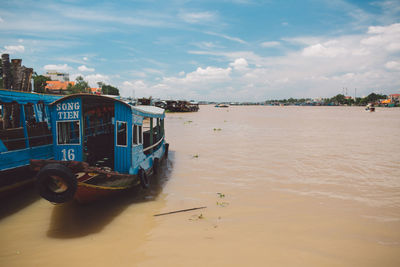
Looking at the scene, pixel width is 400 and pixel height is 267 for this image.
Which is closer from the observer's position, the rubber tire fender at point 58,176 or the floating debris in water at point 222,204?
the rubber tire fender at point 58,176

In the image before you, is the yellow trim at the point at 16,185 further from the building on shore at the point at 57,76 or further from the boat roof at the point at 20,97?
the building on shore at the point at 57,76

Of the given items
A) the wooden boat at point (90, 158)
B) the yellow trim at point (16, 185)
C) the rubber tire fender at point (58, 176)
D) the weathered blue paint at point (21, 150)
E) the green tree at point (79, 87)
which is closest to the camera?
the rubber tire fender at point (58, 176)

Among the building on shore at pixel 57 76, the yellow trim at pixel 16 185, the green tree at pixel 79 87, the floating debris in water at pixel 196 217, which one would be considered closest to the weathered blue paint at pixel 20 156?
the yellow trim at pixel 16 185

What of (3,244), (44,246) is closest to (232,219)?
(44,246)

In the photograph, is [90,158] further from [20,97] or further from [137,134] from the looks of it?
[20,97]

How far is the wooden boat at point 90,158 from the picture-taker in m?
4.60

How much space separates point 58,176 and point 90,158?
276 cm

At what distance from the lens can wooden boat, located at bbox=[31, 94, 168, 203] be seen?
4602mm

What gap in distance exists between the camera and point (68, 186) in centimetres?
457

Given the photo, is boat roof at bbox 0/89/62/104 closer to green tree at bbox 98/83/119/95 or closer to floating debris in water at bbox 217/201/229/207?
floating debris in water at bbox 217/201/229/207

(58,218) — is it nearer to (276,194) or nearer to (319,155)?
(276,194)

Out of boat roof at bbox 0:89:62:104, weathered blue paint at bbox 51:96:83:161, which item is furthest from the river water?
boat roof at bbox 0:89:62:104

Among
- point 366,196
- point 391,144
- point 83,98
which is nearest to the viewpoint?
point 83,98

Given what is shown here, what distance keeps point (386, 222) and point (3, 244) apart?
25.6 feet
